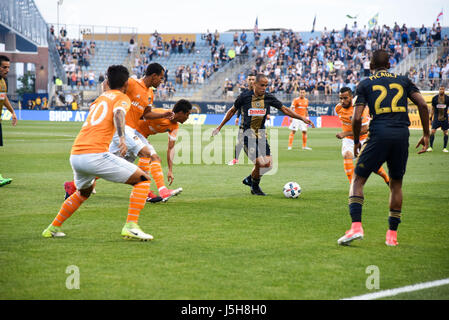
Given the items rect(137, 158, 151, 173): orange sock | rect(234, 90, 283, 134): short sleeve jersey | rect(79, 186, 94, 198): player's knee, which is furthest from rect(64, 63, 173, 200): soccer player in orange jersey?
rect(234, 90, 283, 134): short sleeve jersey

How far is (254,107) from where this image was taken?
1180 centimetres

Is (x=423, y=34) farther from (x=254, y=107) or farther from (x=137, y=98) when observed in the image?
(x=137, y=98)

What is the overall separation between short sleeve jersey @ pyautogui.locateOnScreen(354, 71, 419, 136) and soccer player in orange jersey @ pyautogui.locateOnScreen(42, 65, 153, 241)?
279 centimetres

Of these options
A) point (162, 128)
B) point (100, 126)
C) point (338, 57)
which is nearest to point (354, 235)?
point (100, 126)

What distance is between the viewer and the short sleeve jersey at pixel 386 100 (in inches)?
269

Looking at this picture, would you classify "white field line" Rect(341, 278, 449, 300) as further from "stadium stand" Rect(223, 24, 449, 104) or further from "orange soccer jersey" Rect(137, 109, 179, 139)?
"stadium stand" Rect(223, 24, 449, 104)

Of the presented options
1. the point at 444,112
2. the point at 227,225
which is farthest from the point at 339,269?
the point at 444,112

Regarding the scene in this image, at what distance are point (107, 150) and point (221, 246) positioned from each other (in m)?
1.75

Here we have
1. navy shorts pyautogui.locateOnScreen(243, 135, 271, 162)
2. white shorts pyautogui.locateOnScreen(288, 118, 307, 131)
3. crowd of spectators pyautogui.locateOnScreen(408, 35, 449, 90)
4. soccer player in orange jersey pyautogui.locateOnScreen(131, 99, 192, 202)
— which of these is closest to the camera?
soccer player in orange jersey pyautogui.locateOnScreen(131, 99, 192, 202)

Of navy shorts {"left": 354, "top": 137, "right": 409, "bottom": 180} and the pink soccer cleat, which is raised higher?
navy shorts {"left": 354, "top": 137, "right": 409, "bottom": 180}

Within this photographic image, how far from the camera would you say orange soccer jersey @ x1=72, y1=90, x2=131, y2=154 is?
21.9 feet

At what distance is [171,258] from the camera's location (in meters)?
6.20

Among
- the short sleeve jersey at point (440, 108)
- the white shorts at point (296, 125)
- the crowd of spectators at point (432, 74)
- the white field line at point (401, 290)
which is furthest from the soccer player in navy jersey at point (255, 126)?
the crowd of spectators at point (432, 74)

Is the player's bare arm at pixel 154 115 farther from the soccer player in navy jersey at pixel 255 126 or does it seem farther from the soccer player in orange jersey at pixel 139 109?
the soccer player in navy jersey at pixel 255 126
